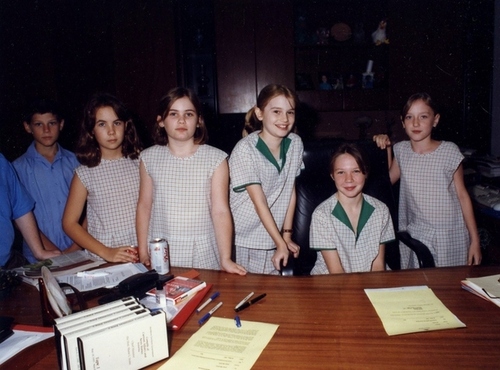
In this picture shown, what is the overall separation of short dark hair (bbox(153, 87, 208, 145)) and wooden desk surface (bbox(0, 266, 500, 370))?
28.4 inches

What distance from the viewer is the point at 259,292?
131 cm

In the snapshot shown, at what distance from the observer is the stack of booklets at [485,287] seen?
1.21 meters

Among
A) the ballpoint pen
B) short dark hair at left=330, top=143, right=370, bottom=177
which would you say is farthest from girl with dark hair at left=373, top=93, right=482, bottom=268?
the ballpoint pen

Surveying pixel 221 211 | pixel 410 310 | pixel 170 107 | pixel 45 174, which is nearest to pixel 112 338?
pixel 410 310

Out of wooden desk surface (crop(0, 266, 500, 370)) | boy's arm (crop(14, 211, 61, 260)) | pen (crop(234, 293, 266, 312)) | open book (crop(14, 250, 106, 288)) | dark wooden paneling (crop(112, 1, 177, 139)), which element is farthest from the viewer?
dark wooden paneling (crop(112, 1, 177, 139))

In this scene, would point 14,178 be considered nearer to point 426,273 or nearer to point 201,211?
point 201,211

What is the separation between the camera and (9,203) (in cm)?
210

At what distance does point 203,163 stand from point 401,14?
10.0ft

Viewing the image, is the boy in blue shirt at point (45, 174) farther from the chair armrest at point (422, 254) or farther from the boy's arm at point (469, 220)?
the boy's arm at point (469, 220)

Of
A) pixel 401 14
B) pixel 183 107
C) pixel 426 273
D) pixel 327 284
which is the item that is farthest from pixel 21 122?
pixel 401 14

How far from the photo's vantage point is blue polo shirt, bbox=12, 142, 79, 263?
2387 mm

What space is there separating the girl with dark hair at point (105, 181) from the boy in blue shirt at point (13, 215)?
Result: 0.25m

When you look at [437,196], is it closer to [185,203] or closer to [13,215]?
[185,203]

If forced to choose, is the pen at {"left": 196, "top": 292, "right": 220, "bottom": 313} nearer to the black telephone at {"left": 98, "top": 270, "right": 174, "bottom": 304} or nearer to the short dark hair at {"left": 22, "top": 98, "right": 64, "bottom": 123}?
the black telephone at {"left": 98, "top": 270, "right": 174, "bottom": 304}
